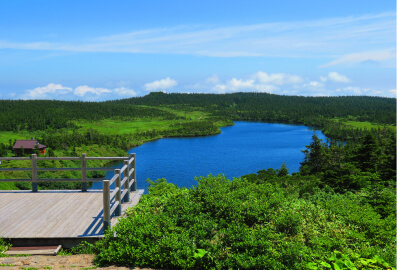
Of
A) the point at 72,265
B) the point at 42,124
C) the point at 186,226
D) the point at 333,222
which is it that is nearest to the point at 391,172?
the point at 333,222

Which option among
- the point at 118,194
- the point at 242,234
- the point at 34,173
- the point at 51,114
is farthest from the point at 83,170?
the point at 51,114

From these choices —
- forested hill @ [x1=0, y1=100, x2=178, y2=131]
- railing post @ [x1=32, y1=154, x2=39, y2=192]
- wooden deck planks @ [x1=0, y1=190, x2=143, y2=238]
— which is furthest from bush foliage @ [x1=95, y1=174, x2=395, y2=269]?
forested hill @ [x1=0, y1=100, x2=178, y2=131]

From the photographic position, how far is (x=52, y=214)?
9.17m

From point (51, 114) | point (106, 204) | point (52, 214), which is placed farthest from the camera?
point (51, 114)

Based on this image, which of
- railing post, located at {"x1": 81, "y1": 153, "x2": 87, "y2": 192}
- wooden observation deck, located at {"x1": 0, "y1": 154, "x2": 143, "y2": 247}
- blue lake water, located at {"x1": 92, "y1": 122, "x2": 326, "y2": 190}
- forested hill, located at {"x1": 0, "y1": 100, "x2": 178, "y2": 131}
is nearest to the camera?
wooden observation deck, located at {"x1": 0, "y1": 154, "x2": 143, "y2": 247}

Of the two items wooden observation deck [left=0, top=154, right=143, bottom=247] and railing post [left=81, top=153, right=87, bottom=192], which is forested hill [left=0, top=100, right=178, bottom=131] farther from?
wooden observation deck [left=0, top=154, right=143, bottom=247]

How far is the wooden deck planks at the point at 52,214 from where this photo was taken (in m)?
7.95

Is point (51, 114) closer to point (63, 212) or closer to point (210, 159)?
point (210, 159)

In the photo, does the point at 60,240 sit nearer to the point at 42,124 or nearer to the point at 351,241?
the point at 351,241

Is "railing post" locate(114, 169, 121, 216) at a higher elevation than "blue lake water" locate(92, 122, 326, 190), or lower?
higher

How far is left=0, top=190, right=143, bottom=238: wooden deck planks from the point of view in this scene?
7.95 m

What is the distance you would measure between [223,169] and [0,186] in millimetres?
38429

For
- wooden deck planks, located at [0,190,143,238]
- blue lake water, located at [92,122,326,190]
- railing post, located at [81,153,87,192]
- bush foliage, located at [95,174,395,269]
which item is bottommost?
blue lake water, located at [92,122,326,190]

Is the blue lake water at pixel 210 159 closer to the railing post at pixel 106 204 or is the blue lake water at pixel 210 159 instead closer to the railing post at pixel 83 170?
the railing post at pixel 83 170
